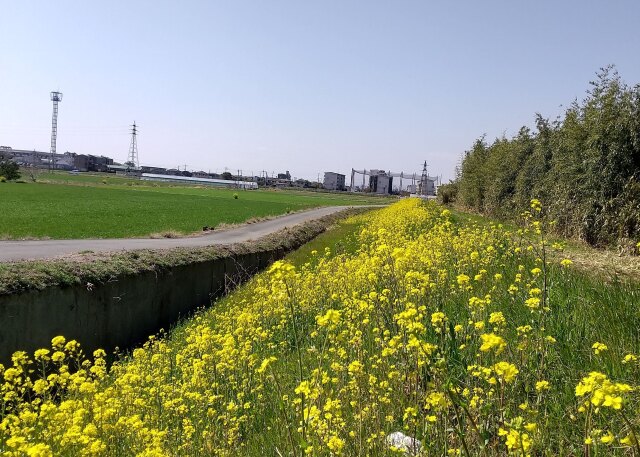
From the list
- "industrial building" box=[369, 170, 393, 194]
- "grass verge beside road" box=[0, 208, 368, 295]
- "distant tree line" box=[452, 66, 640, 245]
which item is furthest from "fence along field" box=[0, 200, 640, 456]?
"industrial building" box=[369, 170, 393, 194]

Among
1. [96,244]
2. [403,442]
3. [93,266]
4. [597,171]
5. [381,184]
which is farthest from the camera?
[381,184]

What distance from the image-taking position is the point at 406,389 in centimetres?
354

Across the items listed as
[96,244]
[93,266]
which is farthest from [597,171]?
[96,244]

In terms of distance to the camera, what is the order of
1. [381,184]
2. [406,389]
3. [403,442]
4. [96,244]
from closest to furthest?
[403,442] → [406,389] → [96,244] → [381,184]

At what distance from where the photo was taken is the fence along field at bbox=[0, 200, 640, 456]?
2592 mm

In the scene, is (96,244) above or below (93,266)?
below

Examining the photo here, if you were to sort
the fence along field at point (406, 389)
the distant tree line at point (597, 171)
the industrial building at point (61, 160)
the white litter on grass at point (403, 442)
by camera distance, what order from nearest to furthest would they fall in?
the fence along field at point (406, 389)
the white litter on grass at point (403, 442)
the distant tree line at point (597, 171)
the industrial building at point (61, 160)

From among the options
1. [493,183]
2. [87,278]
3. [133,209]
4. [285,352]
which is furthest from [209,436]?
[133,209]

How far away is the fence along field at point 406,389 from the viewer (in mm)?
2592

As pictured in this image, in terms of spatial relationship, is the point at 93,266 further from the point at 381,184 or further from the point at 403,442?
the point at 381,184

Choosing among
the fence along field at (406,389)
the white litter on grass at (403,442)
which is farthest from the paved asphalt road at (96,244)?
the white litter on grass at (403,442)

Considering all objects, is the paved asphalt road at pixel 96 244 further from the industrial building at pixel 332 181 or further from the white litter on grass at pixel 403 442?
the industrial building at pixel 332 181

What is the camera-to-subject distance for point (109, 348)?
32.8ft

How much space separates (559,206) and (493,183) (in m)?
12.0
